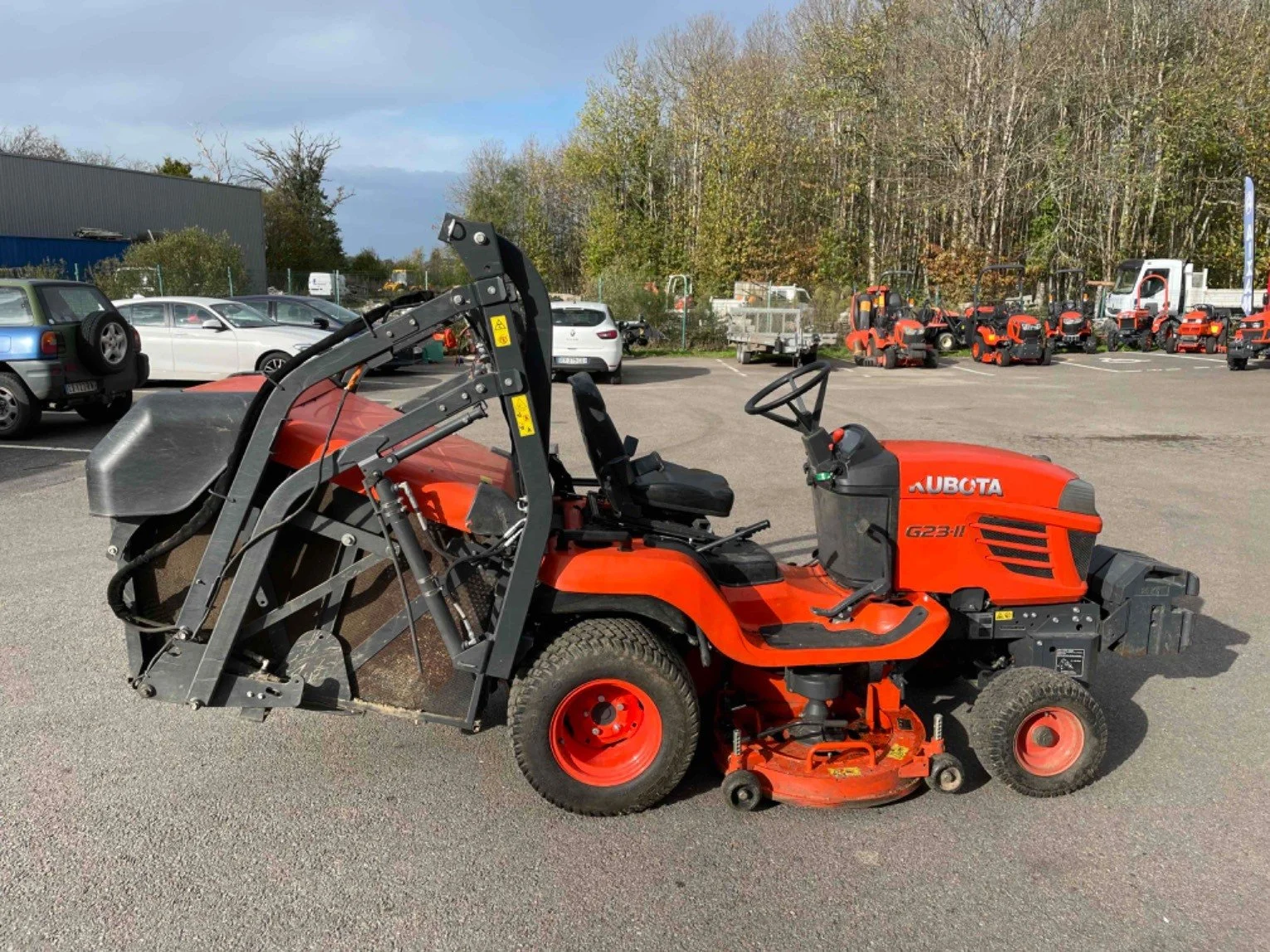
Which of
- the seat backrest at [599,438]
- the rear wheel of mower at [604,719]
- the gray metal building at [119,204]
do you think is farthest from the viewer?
the gray metal building at [119,204]

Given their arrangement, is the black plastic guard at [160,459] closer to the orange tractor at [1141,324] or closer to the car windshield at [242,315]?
the car windshield at [242,315]

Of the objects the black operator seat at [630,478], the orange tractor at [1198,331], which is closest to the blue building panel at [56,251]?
the black operator seat at [630,478]

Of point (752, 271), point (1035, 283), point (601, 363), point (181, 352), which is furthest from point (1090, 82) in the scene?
point (181, 352)

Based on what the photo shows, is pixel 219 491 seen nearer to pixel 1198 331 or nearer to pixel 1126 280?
pixel 1198 331

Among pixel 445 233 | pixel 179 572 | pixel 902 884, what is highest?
pixel 445 233

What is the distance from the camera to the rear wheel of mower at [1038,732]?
353 cm

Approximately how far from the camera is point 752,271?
3186 centimetres

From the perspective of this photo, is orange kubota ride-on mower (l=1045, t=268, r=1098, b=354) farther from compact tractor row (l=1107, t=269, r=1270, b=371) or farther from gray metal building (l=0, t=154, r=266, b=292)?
gray metal building (l=0, t=154, r=266, b=292)

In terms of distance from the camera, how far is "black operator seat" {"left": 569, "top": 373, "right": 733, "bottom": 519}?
154 inches

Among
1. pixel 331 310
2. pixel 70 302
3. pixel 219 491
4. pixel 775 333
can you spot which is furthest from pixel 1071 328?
pixel 219 491

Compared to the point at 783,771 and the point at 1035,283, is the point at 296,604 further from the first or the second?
the point at 1035,283

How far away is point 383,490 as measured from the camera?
10.4ft

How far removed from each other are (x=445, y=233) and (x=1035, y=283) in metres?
34.6

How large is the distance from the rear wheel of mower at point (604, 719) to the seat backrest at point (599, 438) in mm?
713
